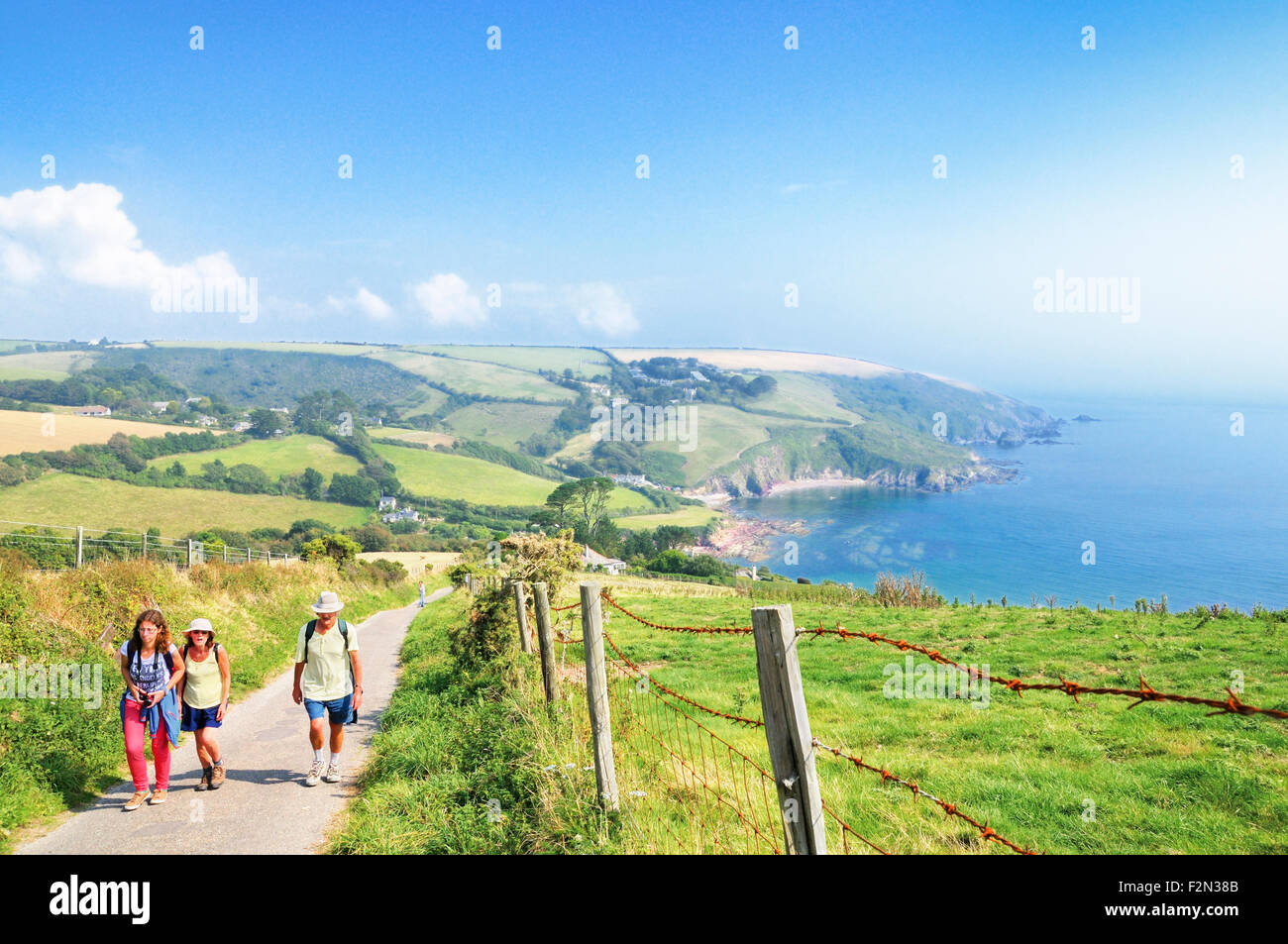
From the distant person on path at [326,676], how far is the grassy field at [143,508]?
9640 cm

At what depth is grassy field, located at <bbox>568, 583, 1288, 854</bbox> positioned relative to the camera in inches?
204

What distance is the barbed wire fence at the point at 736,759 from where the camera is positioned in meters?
2.81

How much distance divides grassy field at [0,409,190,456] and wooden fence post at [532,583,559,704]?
133404 millimetres

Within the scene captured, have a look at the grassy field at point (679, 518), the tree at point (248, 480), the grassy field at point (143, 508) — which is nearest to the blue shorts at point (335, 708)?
the grassy field at point (143, 508)

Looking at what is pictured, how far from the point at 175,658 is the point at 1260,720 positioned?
11.1 metres

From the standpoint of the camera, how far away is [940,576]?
133750 millimetres

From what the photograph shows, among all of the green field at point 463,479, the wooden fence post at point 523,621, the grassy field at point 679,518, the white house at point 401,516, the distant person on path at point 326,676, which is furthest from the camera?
the green field at point 463,479

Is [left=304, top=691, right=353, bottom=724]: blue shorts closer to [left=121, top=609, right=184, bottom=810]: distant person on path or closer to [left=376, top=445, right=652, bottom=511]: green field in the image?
[left=121, top=609, right=184, bottom=810]: distant person on path

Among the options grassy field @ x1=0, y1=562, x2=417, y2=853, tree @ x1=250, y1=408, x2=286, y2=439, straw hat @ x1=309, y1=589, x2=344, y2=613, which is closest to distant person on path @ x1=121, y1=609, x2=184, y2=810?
grassy field @ x1=0, y1=562, x2=417, y2=853

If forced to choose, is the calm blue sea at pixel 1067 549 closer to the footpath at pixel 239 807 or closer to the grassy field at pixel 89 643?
the grassy field at pixel 89 643
